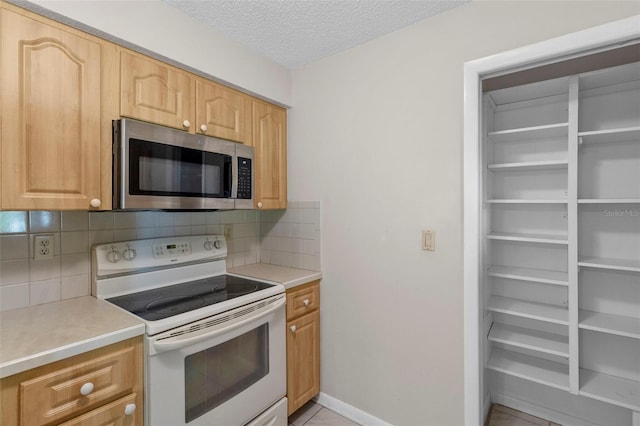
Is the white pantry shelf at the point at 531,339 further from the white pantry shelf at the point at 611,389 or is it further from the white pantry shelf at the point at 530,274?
the white pantry shelf at the point at 530,274

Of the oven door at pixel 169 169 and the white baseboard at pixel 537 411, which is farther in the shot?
the white baseboard at pixel 537 411

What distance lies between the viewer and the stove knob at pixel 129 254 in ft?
5.24

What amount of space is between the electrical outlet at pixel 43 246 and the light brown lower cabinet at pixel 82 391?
0.65m

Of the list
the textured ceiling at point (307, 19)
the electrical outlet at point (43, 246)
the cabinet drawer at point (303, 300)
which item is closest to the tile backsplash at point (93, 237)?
the electrical outlet at point (43, 246)

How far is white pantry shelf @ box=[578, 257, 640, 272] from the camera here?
153 centimetres

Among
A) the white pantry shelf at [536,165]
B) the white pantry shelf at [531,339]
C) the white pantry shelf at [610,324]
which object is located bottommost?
the white pantry shelf at [531,339]

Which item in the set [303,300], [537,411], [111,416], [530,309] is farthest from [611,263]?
[111,416]

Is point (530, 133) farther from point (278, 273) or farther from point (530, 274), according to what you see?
point (278, 273)

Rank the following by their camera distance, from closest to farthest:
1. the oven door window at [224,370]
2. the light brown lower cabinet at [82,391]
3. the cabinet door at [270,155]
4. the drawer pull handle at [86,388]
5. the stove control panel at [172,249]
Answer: the light brown lower cabinet at [82,391] < the drawer pull handle at [86,388] < the oven door window at [224,370] < the stove control panel at [172,249] < the cabinet door at [270,155]

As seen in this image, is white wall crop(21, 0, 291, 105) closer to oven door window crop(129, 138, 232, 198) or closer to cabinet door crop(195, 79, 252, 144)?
cabinet door crop(195, 79, 252, 144)

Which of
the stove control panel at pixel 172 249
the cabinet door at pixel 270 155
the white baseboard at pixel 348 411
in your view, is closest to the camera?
the stove control panel at pixel 172 249

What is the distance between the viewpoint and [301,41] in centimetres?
184

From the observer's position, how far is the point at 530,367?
1.94 m

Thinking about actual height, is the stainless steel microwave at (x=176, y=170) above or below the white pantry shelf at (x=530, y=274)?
above
